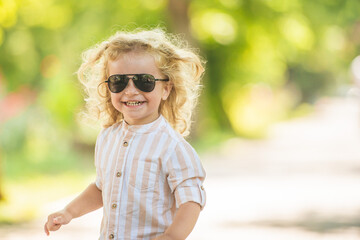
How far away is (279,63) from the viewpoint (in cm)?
1750

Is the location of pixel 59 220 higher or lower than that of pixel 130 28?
lower

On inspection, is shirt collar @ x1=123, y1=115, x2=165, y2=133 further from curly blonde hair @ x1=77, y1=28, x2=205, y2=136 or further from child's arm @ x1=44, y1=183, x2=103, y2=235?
child's arm @ x1=44, y1=183, x2=103, y2=235

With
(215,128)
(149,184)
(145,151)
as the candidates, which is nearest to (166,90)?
(145,151)

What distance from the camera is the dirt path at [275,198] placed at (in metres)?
5.79

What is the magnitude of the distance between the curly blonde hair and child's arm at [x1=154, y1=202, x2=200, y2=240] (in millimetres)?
493

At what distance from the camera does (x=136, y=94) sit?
231 centimetres

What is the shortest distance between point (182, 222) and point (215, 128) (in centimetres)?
1408

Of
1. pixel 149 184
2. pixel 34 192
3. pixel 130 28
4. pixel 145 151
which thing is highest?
pixel 130 28

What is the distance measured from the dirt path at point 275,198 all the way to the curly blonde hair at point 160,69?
3185 mm

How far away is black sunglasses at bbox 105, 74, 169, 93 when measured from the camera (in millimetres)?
2295

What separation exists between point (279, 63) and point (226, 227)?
39.2 feet

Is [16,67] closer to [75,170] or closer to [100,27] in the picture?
[100,27]

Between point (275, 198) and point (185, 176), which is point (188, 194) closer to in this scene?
point (185, 176)

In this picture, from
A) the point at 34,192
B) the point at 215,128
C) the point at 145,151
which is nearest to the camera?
the point at 145,151
